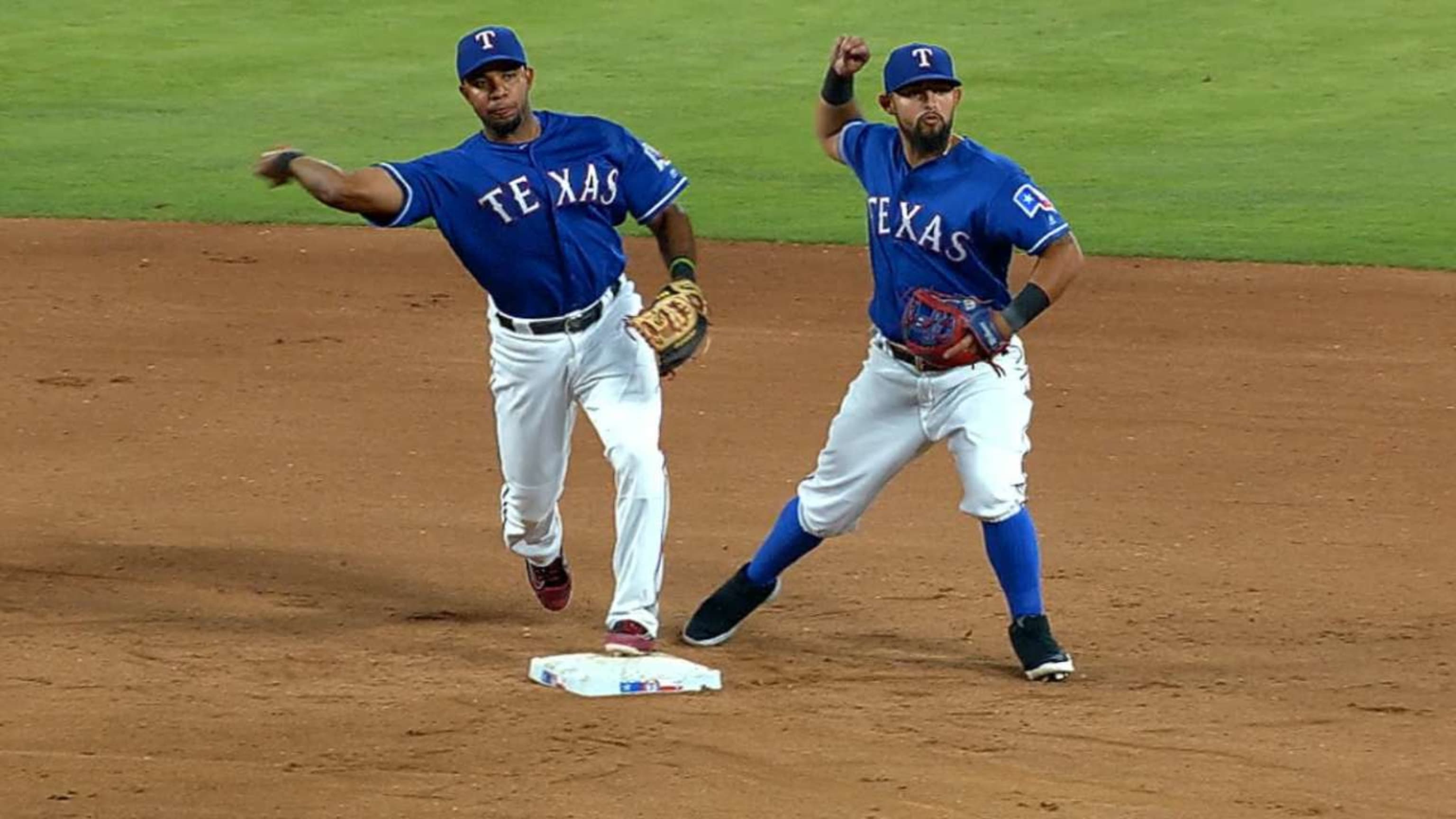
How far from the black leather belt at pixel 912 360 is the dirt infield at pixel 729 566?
0.90m

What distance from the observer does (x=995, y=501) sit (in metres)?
6.76

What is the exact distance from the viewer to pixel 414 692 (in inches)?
261

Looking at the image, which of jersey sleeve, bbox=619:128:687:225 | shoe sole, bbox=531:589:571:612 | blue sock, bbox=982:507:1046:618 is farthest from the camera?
shoe sole, bbox=531:589:571:612

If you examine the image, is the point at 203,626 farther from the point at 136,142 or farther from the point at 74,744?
the point at 136,142

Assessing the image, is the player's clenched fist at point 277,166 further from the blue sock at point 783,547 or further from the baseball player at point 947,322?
the blue sock at point 783,547

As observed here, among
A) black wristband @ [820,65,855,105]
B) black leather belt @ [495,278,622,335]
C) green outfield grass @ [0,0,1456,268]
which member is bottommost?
green outfield grass @ [0,0,1456,268]

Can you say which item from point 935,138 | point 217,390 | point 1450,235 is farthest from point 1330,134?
point 935,138

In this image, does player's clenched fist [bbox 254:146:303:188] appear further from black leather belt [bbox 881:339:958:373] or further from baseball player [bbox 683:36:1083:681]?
black leather belt [bbox 881:339:958:373]

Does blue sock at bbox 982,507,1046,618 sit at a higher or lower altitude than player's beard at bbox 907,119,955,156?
lower

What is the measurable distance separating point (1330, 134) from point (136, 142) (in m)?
8.57

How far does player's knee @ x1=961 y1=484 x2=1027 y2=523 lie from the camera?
675 cm

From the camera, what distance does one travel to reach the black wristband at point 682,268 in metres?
7.03

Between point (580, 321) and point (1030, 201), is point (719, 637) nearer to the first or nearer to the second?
point (580, 321)

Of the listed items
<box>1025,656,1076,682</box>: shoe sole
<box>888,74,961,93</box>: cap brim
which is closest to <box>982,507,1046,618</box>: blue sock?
<box>1025,656,1076,682</box>: shoe sole
